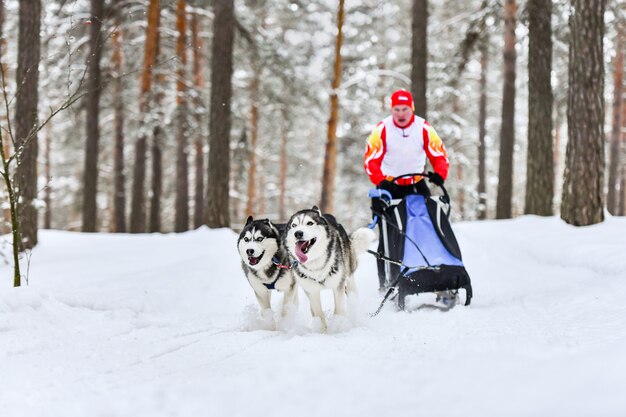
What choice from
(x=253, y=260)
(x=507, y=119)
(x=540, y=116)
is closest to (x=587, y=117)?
(x=540, y=116)

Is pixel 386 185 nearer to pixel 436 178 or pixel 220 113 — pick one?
pixel 436 178

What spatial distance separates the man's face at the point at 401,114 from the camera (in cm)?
486

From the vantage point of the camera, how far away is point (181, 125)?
46.6ft

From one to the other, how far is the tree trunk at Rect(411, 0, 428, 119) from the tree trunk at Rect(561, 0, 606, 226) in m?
4.68

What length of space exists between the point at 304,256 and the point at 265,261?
65cm

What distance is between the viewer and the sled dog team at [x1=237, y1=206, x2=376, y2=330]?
13.0 ft

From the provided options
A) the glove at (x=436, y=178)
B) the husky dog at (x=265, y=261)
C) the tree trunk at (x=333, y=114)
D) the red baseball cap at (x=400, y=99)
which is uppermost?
the tree trunk at (x=333, y=114)

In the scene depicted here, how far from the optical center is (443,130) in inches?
607

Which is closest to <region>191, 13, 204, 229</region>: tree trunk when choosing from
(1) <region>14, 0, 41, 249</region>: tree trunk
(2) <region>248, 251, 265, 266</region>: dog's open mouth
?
(1) <region>14, 0, 41, 249</region>: tree trunk

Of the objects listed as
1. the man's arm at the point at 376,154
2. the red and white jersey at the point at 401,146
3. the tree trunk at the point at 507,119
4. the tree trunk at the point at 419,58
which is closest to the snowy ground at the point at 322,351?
the man's arm at the point at 376,154

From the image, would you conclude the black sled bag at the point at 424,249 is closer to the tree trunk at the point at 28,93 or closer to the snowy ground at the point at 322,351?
the snowy ground at the point at 322,351

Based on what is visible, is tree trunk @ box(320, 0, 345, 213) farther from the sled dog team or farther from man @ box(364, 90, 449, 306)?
the sled dog team

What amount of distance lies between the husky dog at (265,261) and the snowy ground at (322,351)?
31 cm

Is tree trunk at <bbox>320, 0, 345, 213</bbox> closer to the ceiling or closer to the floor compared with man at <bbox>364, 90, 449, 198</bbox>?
closer to the ceiling
